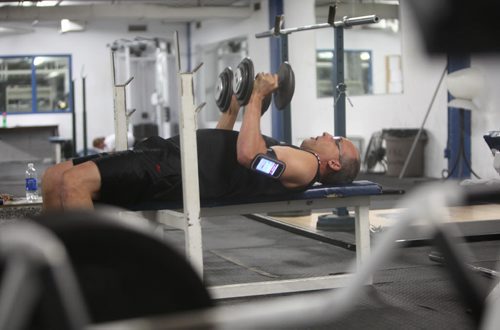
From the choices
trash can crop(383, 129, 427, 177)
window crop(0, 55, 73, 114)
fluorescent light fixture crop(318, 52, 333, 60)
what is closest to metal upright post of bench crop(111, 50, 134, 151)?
trash can crop(383, 129, 427, 177)

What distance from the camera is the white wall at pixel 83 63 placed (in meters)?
13.3

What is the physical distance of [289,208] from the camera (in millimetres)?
2994

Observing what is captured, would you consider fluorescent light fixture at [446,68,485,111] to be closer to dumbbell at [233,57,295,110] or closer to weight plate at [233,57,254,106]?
dumbbell at [233,57,295,110]

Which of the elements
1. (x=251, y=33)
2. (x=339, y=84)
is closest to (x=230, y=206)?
(x=339, y=84)

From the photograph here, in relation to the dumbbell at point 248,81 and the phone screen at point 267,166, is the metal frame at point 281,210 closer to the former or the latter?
the phone screen at point 267,166

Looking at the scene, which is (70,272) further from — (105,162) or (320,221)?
(320,221)

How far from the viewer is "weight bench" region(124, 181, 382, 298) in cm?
286

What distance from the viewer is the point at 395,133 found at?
8.48 metres

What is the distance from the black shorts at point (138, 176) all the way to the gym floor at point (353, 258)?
494 millimetres

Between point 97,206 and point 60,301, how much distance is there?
209 centimetres

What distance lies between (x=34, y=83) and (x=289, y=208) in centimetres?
1151

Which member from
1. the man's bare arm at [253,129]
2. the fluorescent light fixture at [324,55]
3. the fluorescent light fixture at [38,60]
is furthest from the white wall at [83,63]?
the man's bare arm at [253,129]

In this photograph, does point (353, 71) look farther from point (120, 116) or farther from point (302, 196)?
point (302, 196)

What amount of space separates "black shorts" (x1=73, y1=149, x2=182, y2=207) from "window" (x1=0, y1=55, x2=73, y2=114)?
1100 centimetres
